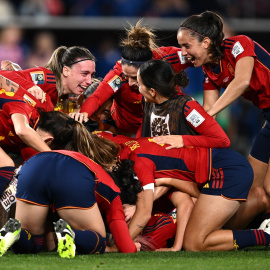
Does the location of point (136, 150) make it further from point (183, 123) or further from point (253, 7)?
point (253, 7)

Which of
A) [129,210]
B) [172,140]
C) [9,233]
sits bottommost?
[129,210]

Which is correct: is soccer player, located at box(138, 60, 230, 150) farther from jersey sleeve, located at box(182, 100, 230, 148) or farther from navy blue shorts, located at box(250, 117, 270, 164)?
navy blue shorts, located at box(250, 117, 270, 164)

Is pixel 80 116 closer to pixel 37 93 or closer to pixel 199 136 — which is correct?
pixel 37 93

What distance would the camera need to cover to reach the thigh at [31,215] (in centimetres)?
370

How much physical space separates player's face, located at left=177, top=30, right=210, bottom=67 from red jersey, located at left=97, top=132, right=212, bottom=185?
2.63 ft

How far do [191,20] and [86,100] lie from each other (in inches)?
44.3

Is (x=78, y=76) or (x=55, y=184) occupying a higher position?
(x=78, y=76)

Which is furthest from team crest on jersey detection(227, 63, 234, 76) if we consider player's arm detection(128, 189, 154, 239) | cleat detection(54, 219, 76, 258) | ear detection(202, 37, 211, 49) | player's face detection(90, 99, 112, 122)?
cleat detection(54, 219, 76, 258)

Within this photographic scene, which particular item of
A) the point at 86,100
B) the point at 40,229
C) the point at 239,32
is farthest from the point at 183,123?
the point at 239,32

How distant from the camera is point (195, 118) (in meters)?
4.52

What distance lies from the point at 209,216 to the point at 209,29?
1.51m

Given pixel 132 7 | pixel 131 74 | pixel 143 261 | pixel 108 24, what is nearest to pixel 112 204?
pixel 143 261

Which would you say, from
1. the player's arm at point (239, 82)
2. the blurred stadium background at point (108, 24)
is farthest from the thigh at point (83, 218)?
the blurred stadium background at point (108, 24)

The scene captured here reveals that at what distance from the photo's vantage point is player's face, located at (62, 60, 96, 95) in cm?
533
